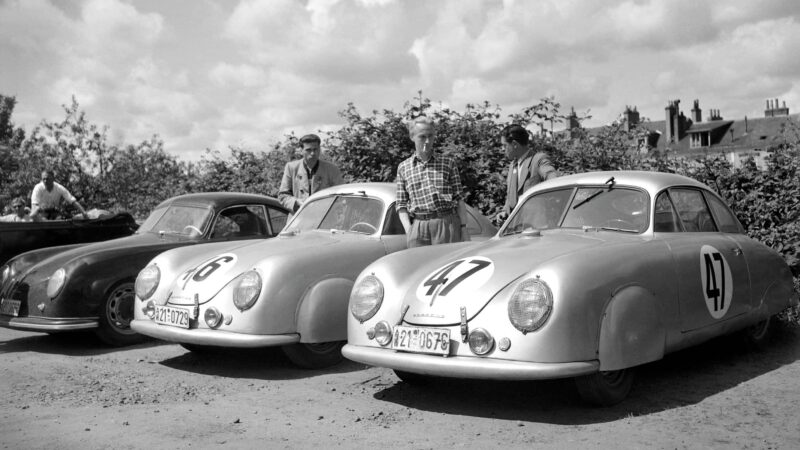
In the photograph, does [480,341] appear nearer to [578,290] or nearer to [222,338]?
[578,290]

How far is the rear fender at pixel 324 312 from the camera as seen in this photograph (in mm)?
6004

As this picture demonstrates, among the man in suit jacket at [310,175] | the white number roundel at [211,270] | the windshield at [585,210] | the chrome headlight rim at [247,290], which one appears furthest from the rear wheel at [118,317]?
the windshield at [585,210]

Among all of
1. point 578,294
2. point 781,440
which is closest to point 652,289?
point 578,294

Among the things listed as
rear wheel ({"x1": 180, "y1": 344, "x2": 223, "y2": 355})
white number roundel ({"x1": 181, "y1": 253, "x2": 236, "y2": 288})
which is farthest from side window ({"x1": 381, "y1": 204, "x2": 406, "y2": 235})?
rear wheel ({"x1": 180, "y1": 344, "x2": 223, "y2": 355})

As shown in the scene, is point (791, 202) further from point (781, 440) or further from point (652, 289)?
point (781, 440)

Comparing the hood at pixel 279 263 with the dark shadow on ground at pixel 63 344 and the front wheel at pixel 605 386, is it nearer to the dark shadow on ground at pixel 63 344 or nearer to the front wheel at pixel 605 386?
the dark shadow on ground at pixel 63 344

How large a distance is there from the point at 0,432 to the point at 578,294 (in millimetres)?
3265

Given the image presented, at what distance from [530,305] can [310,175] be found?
495 cm

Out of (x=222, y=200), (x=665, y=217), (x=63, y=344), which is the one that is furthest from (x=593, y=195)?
(x=63, y=344)

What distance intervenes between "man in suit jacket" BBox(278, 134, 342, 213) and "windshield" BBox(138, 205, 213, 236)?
0.93 m

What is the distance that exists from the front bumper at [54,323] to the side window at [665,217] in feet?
16.5

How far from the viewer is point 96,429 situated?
4.60m

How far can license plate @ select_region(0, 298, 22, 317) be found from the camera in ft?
25.3

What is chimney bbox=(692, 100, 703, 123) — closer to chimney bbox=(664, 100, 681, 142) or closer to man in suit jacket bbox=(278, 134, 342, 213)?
chimney bbox=(664, 100, 681, 142)
